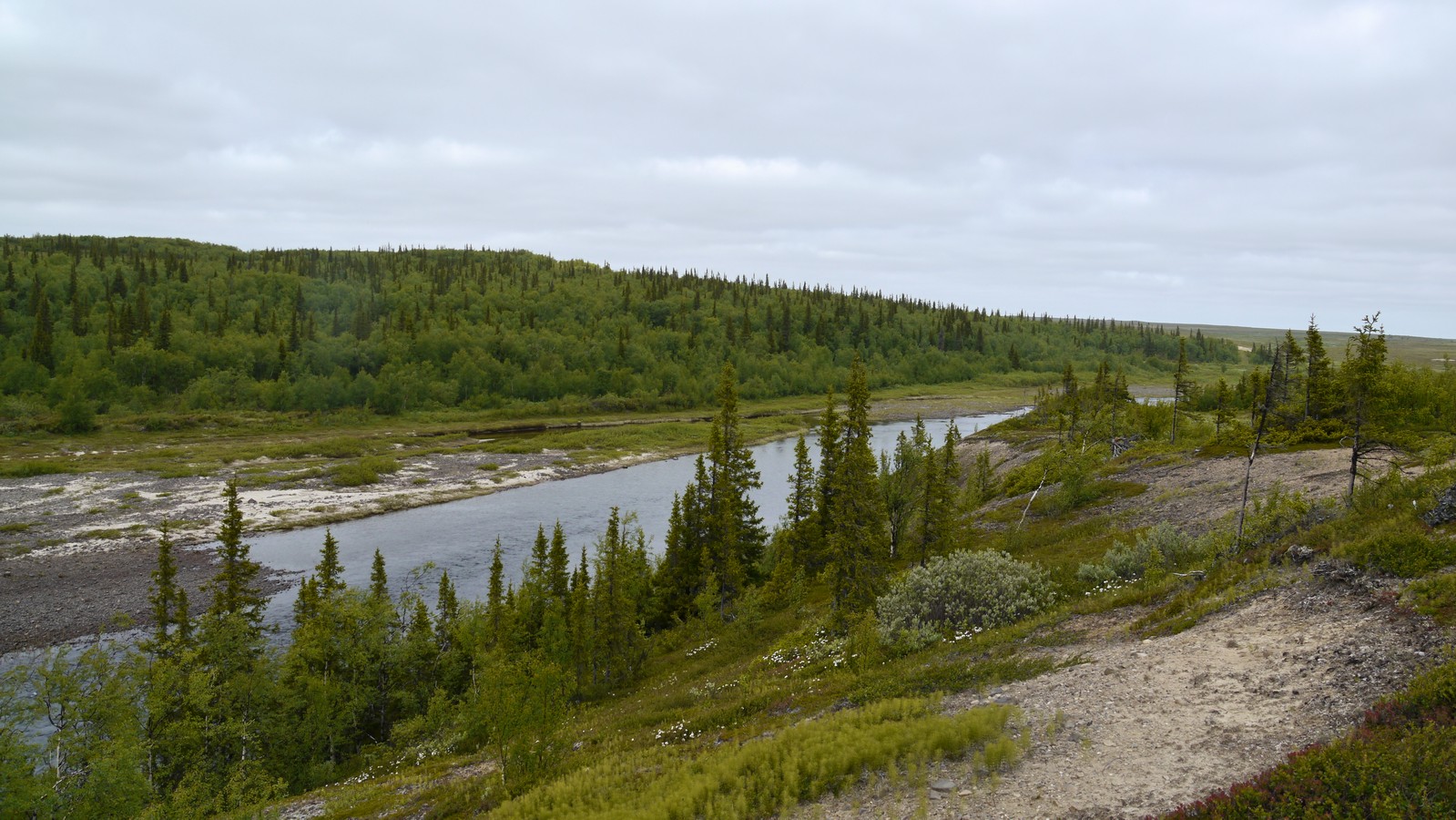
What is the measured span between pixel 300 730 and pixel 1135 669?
109 feet

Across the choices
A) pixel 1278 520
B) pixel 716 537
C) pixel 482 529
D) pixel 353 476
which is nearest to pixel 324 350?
pixel 353 476

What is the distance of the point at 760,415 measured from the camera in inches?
5595

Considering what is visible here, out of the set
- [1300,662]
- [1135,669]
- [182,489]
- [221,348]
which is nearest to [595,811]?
[1135,669]

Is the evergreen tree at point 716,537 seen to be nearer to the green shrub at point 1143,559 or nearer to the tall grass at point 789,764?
the green shrub at point 1143,559

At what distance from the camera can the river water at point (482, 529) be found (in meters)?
53.0

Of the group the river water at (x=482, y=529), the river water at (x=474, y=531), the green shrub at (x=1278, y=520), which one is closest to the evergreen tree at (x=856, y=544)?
A: the green shrub at (x=1278, y=520)

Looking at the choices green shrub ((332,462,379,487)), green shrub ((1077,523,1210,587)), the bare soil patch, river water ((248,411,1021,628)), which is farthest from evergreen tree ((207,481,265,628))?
green shrub ((332,462,379,487))

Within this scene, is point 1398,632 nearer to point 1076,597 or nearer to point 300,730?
point 1076,597

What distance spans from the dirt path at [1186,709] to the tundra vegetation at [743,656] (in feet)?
2.31

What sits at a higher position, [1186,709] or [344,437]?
[1186,709]

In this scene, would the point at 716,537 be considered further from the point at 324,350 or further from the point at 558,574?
the point at 324,350

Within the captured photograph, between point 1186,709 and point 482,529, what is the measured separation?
60.5 m

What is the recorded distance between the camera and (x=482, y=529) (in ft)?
216

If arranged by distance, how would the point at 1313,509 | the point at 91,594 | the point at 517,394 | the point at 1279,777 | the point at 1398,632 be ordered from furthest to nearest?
the point at 517,394 < the point at 91,594 < the point at 1313,509 < the point at 1398,632 < the point at 1279,777
